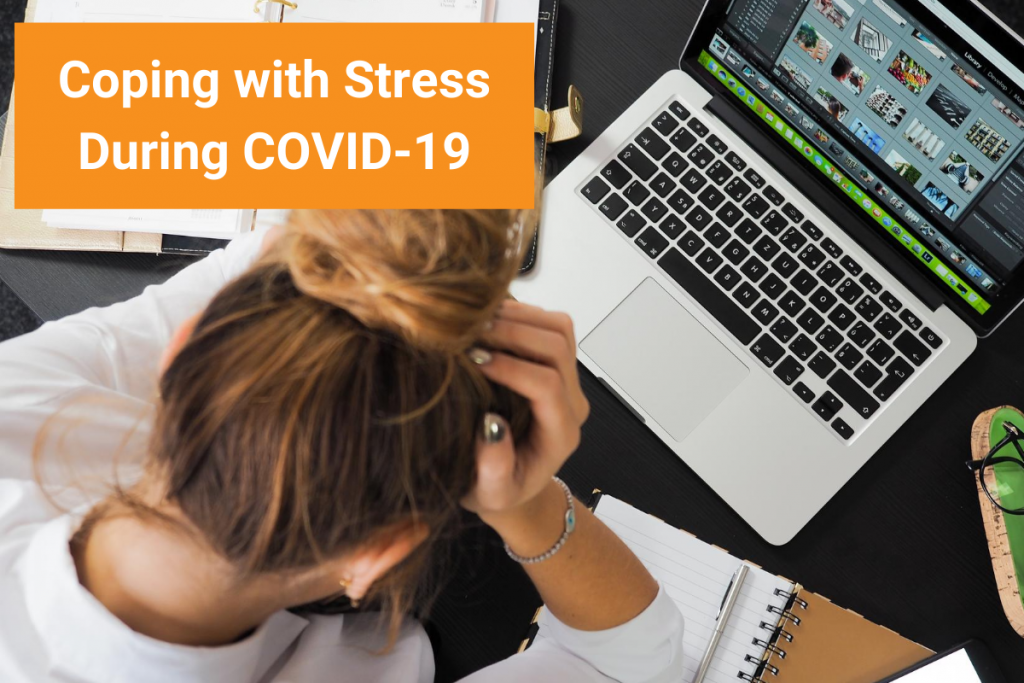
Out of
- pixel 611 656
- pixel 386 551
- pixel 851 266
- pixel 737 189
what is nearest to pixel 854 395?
pixel 851 266

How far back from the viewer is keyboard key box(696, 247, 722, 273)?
72 cm

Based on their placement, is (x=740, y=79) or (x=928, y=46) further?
(x=740, y=79)

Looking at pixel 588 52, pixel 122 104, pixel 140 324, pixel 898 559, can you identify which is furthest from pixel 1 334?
pixel 898 559

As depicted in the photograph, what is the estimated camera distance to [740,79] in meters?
0.70

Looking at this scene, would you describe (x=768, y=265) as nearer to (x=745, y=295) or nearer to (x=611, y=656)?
(x=745, y=295)

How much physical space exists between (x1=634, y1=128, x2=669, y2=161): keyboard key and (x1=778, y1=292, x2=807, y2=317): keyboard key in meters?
0.18

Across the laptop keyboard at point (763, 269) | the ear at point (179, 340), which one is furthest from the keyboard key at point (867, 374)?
the ear at point (179, 340)

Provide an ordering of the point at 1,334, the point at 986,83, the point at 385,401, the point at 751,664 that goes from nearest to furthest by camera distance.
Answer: the point at 385,401 < the point at 986,83 < the point at 751,664 < the point at 1,334

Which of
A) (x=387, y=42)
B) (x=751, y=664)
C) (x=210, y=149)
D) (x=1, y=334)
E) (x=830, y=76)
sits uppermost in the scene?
(x=830, y=76)

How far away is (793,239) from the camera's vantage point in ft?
2.38

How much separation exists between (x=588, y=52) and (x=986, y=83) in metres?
0.37

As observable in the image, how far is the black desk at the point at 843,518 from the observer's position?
684 mm

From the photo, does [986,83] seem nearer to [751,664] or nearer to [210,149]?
[751,664]

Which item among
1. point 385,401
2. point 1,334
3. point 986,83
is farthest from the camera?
point 1,334
